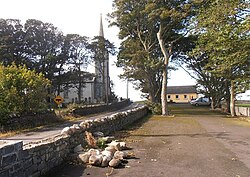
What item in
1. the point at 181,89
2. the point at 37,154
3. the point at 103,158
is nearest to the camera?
the point at 37,154

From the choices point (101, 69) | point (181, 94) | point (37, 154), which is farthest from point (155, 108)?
point (181, 94)

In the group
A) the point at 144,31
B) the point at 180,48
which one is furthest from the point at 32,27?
the point at 180,48

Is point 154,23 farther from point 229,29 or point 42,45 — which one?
point 42,45

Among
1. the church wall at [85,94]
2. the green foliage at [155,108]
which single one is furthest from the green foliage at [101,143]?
the church wall at [85,94]

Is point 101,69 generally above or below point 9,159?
above

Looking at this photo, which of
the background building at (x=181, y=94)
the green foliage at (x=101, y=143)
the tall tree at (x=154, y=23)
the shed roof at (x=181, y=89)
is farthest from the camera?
the shed roof at (x=181, y=89)

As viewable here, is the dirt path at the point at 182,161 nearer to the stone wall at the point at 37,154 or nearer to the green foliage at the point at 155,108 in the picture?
the stone wall at the point at 37,154

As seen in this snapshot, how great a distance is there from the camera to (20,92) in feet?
59.2

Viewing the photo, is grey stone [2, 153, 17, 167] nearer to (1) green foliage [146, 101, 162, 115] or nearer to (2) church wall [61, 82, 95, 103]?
(1) green foliage [146, 101, 162, 115]

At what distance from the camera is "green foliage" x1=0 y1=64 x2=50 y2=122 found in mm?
16906

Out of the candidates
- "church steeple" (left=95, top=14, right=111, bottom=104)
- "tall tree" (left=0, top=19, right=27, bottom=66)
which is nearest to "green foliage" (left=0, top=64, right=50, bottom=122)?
"tall tree" (left=0, top=19, right=27, bottom=66)

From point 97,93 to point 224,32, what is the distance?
158 ft

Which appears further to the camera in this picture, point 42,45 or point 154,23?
point 42,45

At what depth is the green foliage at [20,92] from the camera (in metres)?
16.9
